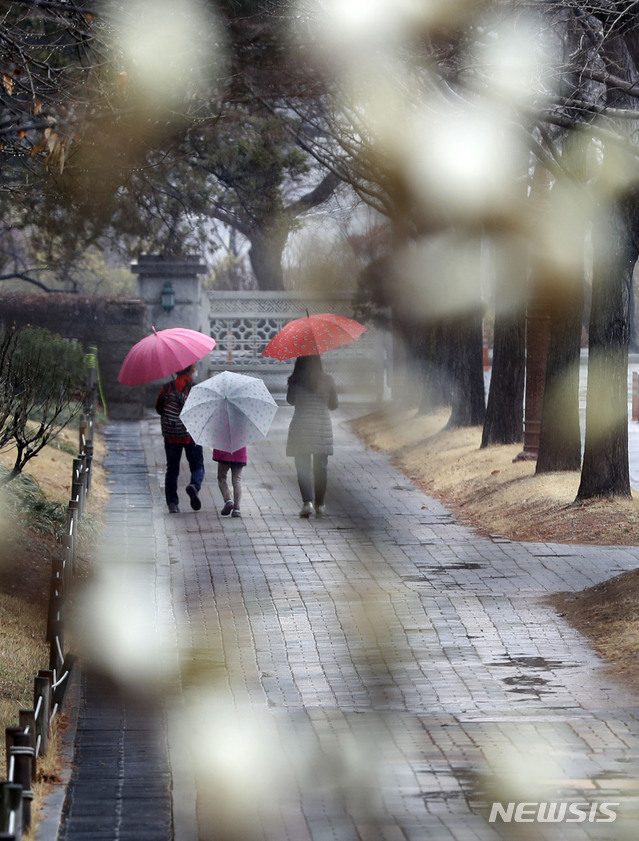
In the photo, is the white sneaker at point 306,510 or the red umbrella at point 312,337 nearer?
the red umbrella at point 312,337

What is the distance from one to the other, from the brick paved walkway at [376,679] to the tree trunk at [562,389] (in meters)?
1.77

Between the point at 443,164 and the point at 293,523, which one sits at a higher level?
the point at 443,164

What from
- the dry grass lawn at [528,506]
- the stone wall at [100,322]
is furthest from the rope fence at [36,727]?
the stone wall at [100,322]

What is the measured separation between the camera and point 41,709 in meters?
6.14

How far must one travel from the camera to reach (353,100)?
1827 cm

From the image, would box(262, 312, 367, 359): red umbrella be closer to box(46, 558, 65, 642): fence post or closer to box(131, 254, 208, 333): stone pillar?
box(46, 558, 65, 642): fence post

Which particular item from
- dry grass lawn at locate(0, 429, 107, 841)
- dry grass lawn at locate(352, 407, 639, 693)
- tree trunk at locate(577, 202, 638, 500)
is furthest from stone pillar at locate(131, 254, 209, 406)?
tree trunk at locate(577, 202, 638, 500)

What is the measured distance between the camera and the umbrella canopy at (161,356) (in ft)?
46.5

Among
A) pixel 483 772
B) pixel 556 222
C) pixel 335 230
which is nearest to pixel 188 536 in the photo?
pixel 556 222

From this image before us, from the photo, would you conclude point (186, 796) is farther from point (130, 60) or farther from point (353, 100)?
point (353, 100)

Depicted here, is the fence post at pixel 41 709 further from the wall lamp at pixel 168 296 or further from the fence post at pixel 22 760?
the wall lamp at pixel 168 296

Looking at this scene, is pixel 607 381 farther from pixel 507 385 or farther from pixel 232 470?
pixel 507 385

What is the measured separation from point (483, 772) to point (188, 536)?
734 cm

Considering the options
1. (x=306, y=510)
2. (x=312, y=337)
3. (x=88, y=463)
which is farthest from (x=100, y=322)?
(x=312, y=337)
